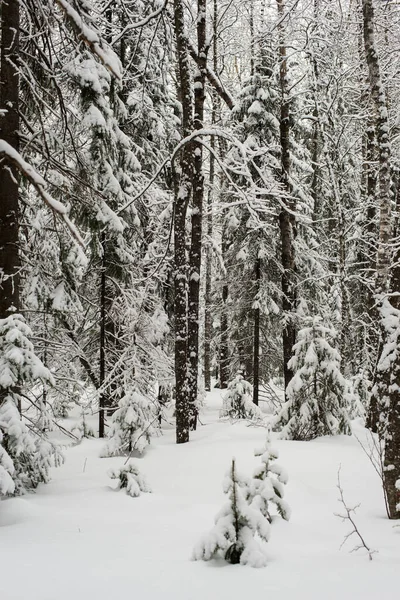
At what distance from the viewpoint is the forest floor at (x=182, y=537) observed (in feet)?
11.4

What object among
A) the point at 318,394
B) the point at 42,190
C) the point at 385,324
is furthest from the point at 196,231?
the point at 42,190

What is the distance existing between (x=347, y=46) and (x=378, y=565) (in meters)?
11.8

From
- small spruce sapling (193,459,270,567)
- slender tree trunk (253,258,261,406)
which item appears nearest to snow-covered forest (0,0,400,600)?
small spruce sapling (193,459,270,567)

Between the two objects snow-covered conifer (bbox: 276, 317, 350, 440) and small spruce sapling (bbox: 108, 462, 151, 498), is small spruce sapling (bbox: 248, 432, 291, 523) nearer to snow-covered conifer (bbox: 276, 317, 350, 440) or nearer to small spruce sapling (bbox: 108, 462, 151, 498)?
small spruce sapling (bbox: 108, 462, 151, 498)

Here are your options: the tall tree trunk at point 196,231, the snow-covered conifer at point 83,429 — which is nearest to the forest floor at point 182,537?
the snow-covered conifer at point 83,429

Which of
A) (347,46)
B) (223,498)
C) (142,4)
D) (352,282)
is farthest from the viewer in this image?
(352,282)

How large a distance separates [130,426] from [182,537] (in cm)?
506

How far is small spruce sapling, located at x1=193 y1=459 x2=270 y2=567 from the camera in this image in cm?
381

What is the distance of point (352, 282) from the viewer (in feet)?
67.1

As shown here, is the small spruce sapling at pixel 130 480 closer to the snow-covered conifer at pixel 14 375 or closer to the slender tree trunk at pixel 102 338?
the snow-covered conifer at pixel 14 375

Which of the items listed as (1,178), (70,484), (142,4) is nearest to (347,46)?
(142,4)

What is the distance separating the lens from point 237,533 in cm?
389

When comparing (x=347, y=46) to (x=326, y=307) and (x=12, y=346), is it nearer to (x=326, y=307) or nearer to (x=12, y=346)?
(x=326, y=307)

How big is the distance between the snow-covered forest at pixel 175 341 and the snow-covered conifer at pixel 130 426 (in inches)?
1.3
